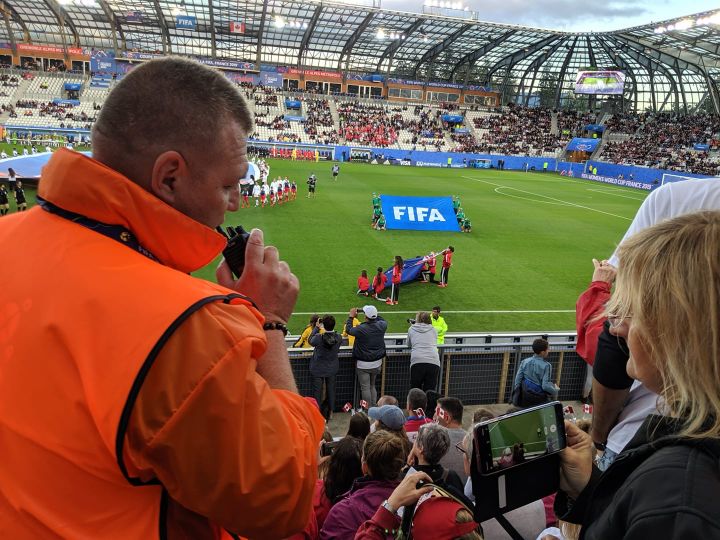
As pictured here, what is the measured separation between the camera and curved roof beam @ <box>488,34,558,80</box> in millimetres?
67500

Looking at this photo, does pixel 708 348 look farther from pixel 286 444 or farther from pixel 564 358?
pixel 564 358

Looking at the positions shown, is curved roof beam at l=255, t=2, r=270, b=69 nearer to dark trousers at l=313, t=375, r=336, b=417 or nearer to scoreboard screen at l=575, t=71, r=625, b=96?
scoreboard screen at l=575, t=71, r=625, b=96

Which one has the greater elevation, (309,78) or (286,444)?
(309,78)

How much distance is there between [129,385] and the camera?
1.11 metres

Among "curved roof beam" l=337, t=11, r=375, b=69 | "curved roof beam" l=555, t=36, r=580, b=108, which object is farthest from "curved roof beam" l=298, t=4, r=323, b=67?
"curved roof beam" l=555, t=36, r=580, b=108

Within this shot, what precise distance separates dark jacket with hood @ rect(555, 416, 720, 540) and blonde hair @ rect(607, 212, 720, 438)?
5cm

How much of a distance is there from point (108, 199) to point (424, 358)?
690 centimetres

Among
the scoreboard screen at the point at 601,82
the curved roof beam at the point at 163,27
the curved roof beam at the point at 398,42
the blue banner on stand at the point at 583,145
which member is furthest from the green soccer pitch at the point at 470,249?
the scoreboard screen at the point at 601,82

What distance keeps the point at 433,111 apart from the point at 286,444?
79696mm

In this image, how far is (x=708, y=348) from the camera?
1261 mm

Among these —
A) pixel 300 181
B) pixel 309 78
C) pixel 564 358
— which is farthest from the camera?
pixel 309 78

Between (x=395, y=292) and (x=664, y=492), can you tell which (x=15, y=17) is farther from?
(x=664, y=492)

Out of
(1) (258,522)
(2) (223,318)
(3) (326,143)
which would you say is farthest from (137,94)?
(3) (326,143)

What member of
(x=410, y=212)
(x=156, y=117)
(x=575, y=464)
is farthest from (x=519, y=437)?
(x=410, y=212)
